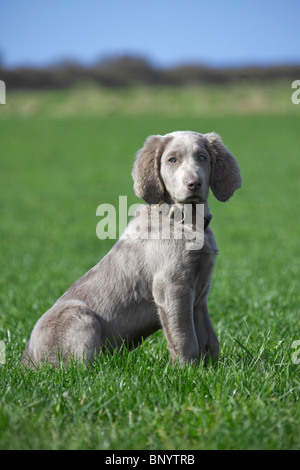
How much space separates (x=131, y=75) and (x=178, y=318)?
57.8 meters

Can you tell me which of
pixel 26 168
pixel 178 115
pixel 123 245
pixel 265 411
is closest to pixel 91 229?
pixel 123 245

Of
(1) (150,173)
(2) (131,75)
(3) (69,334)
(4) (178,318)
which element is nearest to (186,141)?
(1) (150,173)

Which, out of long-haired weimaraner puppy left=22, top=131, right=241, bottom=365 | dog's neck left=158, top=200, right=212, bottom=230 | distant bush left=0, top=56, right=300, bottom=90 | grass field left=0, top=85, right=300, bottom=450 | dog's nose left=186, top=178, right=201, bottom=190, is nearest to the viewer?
grass field left=0, top=85, right=300, bottom=450

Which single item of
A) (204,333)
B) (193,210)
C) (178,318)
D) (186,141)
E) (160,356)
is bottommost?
(160,356)

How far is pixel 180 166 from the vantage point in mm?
3314

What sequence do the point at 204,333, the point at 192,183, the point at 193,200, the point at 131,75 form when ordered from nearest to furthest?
the point at 192,183 → the point at 193,200 → the point at 204,333 → the point at 131,75

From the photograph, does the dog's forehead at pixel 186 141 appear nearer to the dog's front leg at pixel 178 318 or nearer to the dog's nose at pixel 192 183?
the dog's nose at pixel 192 183

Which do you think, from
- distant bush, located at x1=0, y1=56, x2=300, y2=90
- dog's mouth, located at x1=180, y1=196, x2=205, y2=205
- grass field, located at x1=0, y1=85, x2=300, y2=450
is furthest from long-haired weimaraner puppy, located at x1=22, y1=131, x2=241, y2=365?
distant bush, located at x1=0, y1=56, x2=300, y2=90

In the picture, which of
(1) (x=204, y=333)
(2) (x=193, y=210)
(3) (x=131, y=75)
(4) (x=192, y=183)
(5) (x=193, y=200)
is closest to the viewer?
(4) (x=192, y=183)

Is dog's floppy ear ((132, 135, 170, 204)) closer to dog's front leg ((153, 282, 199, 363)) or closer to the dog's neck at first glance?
the dog's neck

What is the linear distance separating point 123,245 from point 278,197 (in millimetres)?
13025

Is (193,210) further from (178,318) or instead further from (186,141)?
(178,318)

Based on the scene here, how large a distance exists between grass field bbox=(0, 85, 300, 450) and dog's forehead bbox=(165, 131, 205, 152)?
1.30 metres

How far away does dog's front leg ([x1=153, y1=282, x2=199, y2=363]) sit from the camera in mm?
3268
